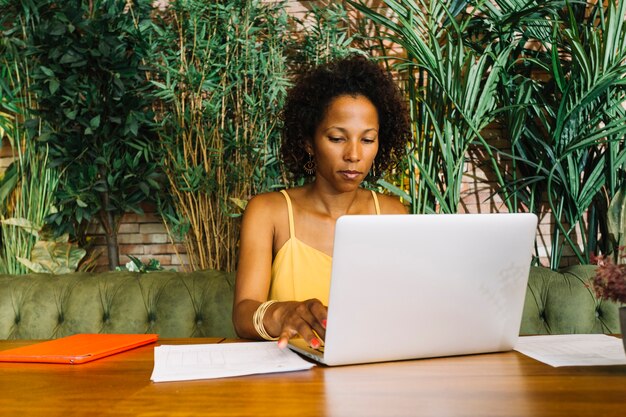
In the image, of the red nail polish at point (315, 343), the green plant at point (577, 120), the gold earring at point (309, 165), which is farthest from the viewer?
the green plant at point (577, 120)

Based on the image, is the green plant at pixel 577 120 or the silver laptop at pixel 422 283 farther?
the green plant at pixel 577 120

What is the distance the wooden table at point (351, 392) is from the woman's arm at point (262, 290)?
11 centimetres

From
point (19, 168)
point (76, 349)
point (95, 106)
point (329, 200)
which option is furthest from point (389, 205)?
point (19, 168)

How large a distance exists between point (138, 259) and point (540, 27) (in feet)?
7.40

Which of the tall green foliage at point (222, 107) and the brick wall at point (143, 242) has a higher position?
the tall green foliage at point (222, 107)

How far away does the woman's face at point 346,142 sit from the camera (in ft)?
5.53

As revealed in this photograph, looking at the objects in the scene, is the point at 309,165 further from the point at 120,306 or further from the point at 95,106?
the point at 95,106

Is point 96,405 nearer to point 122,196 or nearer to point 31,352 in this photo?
point 31,352

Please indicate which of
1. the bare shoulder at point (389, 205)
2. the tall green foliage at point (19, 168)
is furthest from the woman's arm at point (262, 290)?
the tall green foliage at point (19, 168)

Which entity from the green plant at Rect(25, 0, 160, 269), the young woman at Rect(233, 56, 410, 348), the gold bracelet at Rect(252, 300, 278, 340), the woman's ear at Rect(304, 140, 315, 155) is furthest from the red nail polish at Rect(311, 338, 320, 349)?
the green plant at Rect(25, 0, 160, 269)

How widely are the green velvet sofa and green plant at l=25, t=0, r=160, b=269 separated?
1058mm

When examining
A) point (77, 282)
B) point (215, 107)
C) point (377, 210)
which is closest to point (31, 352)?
point (77, 282)

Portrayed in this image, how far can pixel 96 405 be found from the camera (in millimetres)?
827

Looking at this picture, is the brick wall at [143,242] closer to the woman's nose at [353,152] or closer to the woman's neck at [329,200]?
the woman's neck at [329,200]
